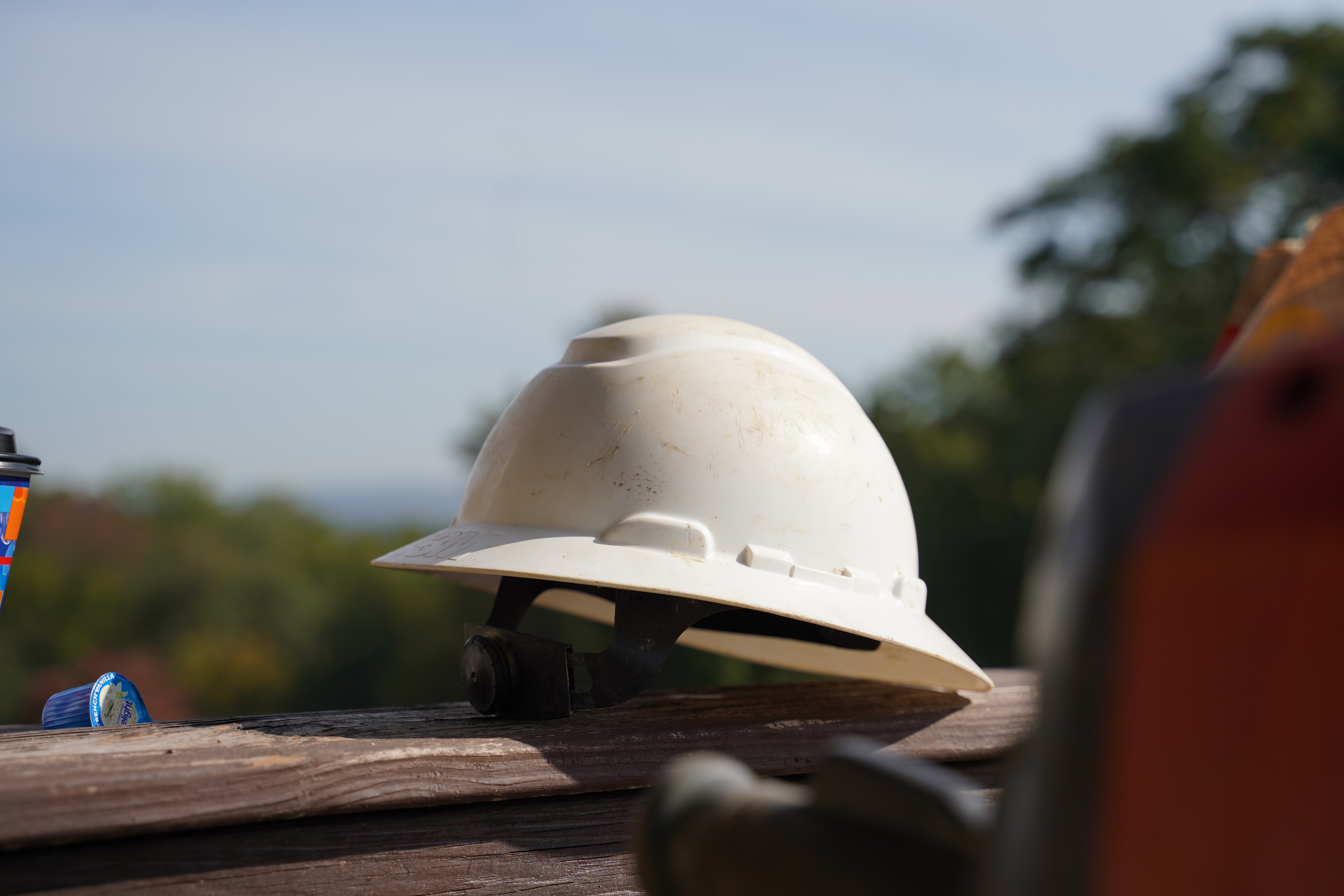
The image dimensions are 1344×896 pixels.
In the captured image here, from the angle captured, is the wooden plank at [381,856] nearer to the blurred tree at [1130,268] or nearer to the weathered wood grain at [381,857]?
the weathered wood grain at [381,857]

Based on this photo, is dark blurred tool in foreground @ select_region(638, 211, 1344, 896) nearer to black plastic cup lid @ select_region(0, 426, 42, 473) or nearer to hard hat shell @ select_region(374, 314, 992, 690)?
hard hat shell @ select_region(374, 314, 992, 690)

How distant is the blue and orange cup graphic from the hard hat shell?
0.62 metres

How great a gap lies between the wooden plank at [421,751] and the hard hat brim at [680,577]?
0.49 ft

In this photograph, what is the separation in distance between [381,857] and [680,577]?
651 millimetres

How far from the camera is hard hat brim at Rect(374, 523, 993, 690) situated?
176 centimetres

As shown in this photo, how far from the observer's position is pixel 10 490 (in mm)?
1721

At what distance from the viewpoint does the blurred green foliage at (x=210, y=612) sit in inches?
1618

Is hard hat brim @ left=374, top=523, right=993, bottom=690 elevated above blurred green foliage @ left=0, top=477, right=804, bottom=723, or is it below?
above

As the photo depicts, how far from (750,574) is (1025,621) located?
1271 millimetres

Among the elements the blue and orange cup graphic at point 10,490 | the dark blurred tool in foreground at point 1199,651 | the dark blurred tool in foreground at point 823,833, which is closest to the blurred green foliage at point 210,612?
the blue and orange cup graphic at point 10,490

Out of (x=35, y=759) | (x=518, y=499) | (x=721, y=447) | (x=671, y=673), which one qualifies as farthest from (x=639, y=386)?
(x=671, y=673)

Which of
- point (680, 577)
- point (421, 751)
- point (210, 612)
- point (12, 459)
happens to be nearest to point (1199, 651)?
point (421, 751)

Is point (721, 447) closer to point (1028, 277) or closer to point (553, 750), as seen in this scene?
point (553, 750)

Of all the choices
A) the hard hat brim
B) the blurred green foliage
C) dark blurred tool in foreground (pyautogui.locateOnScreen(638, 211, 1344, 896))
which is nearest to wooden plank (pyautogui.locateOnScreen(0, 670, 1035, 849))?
the hard hat brim
